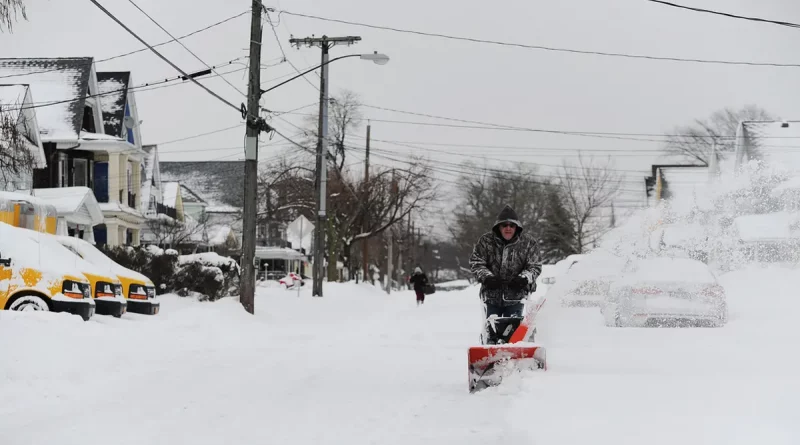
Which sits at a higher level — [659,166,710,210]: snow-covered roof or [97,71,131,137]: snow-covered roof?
[97,71,131,137]: snow-covered roof

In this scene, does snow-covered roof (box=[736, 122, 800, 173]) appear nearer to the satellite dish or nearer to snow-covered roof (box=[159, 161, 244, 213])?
the satellite dish

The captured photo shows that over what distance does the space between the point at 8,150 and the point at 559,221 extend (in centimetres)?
5603

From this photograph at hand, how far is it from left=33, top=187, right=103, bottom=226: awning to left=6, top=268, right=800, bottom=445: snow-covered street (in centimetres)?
1799

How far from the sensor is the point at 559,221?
73.9 meters

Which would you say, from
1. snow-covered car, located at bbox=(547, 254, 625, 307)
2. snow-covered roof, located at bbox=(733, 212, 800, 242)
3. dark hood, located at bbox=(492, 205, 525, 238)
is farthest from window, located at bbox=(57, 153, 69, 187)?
dark hood, located at bbox=(492, 205, 525, 238)

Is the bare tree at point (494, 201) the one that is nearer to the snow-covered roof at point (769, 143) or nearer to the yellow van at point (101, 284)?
the snow-covered roof at point (769, 143)

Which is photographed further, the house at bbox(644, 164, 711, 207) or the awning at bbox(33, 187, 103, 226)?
the house at bbox(644, 164, 711, 207)

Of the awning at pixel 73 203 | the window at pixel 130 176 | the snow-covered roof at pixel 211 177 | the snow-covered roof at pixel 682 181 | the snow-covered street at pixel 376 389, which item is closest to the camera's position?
the snow-covered street at pixel 376 389

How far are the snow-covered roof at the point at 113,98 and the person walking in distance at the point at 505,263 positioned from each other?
35.5m

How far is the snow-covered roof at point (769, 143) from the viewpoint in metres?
46.4

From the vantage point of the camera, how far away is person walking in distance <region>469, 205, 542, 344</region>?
31.6ft

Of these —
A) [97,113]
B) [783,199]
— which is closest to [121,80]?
[97,113]

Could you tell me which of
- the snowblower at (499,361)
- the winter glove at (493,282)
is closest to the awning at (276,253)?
the winter glove at (493,282)

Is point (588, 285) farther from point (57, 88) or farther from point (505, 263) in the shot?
point (57, 88)
